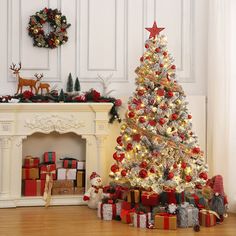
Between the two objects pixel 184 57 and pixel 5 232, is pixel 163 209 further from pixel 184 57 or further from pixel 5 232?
pixel 184 57

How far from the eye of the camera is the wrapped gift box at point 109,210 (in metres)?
4.27

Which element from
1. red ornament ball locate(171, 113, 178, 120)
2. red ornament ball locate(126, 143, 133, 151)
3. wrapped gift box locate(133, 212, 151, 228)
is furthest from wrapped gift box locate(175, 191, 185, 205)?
red ornament ball locate(171, 113, 178, 120)

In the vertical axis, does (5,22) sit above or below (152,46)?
above

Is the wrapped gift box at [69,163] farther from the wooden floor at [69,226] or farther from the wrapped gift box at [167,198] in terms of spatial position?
the wrapped gift box at [167,198]

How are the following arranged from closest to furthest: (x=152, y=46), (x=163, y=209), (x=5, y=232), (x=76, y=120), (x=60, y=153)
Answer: (x=5, y=232) → (x=163, y=209) → (x=152, y=46) → (x=76, y=120) → (x=60, y=153)

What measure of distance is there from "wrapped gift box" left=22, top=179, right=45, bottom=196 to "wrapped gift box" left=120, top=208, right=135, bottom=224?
1222 millimetres

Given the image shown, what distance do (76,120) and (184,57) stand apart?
1.70 m

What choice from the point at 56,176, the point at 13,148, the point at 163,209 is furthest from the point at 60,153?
the point at 163,209

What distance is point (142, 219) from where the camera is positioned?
13.2 feet

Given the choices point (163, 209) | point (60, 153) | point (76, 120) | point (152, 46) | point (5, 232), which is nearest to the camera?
point (5, 232)

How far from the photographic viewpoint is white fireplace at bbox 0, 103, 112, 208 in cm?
479

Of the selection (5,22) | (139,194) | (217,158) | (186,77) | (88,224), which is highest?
(5,22)

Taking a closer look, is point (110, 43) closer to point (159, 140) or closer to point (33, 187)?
point (159, 140)

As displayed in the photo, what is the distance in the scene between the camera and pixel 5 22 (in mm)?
5152
